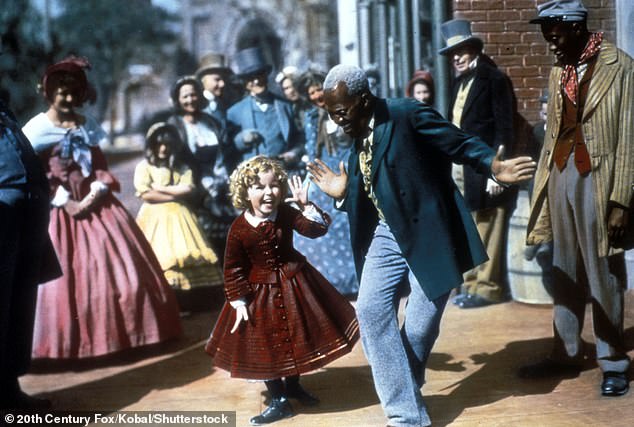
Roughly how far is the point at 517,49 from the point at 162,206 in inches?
118

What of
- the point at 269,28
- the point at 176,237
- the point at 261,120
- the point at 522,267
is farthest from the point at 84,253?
the point at 269,28

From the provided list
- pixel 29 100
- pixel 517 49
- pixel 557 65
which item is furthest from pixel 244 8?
pixel 557 65

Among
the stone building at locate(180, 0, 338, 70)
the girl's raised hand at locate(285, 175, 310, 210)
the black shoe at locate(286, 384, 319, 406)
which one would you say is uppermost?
the stone building at locate(180, 0, 338, 70)

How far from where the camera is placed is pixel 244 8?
87.6 ft

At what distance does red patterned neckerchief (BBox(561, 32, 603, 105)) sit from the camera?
4.28m

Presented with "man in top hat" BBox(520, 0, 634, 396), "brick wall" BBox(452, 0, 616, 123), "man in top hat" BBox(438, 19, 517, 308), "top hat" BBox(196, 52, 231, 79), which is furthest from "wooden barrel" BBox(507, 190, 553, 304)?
"top hat" BBox(196, 52, 231, 79)

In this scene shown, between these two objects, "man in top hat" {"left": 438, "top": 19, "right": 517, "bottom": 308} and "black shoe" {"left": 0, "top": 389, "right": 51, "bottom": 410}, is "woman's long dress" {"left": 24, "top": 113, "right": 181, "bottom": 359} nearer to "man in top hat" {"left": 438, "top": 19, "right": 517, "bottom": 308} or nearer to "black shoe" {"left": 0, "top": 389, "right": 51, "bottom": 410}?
"black shoe" {"left": 0, "top": 389, "right": 51, "bottom": 410}

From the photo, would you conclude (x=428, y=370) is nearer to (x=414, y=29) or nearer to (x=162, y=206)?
(x=162, y=206)

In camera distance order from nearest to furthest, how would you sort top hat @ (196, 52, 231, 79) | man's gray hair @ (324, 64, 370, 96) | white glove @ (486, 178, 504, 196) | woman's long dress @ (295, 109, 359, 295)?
man's gray hair @ (324, 64, 370, 96) → white glove @ (486, 178, 504, 196) → woman's long dress @ (295, 109, 359, 295) → top hat @ (196, 52, 231, 79)

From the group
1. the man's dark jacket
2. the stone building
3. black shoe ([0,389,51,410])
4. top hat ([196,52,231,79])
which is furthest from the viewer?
the stone building

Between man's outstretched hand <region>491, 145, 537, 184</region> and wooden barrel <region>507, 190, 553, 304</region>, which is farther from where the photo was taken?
wooden barrel <region>507, 190, 553, 304</region>

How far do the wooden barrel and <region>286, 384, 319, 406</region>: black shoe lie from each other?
2.62 meters

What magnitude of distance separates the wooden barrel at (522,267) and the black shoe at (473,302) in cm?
23

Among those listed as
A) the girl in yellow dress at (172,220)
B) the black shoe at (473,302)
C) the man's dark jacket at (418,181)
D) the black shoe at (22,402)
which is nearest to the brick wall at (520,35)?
the black shoe at (473,302)
